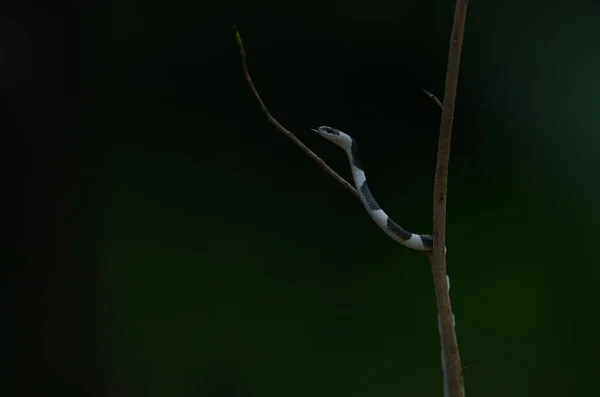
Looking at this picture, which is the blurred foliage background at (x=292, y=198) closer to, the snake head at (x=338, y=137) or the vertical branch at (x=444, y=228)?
the snake head at (x=338, y=137)

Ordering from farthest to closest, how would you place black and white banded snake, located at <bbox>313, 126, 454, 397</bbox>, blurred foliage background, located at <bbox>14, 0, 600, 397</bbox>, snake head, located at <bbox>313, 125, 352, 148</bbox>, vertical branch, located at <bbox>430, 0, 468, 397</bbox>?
blurred foliage background, located at <bbox>14, 0, 600, 397</bbox> < snake head, located at <bbox>313, 125, 352, 148</bbox> < black and white banded snake, located at <bbox>313, 126, 454, 397</bbox> < vertical branch, located at <bbox>430, 0, 468, 397</bbox>

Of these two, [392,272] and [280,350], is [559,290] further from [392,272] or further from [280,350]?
[280,350]

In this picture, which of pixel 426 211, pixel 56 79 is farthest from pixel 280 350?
pixel 56 79

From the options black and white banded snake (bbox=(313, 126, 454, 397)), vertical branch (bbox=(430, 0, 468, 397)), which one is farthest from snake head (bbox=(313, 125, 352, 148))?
vertical branch (bbox=(430, 0, 468, 397))

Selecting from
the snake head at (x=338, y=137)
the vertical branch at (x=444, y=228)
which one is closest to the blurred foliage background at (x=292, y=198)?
the snake head at (x=338, y=137)

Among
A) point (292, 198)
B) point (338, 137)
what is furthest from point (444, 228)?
point (292, 198)

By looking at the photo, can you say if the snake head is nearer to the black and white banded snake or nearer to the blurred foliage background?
the black and white banded snake
